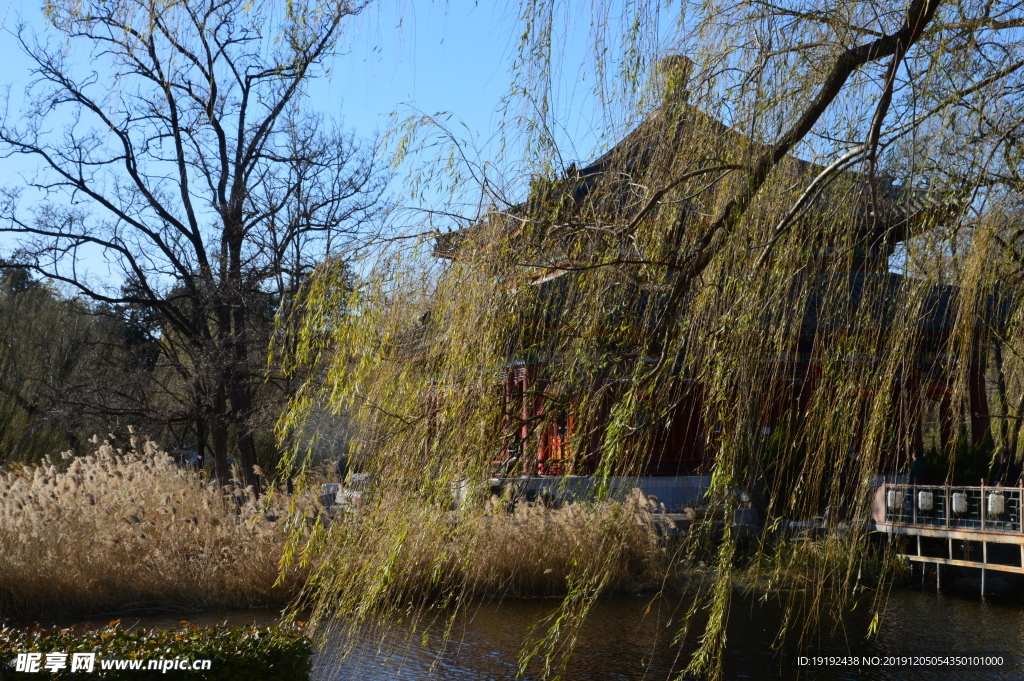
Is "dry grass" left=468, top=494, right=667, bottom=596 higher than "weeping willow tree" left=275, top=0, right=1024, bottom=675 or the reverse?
the reverse

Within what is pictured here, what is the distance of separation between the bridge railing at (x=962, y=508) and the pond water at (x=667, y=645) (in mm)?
869

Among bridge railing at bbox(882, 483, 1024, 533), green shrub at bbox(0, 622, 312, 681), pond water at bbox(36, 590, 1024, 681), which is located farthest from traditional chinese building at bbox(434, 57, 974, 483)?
bridge railing at bbox(882, 483, 1024, 533)

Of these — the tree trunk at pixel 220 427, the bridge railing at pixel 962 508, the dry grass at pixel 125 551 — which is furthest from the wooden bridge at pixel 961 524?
the tree trunk at pixel 220 427

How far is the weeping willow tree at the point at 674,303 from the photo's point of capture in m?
3.05

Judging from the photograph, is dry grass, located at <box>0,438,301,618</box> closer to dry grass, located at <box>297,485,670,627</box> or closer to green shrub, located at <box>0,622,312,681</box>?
green shrub, located at <box>0,622,312,681</box>

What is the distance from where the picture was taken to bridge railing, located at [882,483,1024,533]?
9203mm

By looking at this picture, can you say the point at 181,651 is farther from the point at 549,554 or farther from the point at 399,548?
the point at 549,554

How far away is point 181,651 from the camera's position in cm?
421

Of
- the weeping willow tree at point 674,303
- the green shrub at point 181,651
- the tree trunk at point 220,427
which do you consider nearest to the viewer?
the weeping willow tree at point 674,303

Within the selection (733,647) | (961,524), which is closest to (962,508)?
(961,524)

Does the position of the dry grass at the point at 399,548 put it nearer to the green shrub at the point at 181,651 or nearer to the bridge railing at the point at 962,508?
the green shrub at the point at 181,651

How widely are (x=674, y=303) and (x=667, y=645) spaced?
576cm

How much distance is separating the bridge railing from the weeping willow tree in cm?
Result: 574

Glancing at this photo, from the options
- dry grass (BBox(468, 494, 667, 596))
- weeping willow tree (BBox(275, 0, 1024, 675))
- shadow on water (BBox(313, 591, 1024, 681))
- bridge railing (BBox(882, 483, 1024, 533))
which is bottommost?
shadow on water (BBox(313, 591, 1024, 681))
